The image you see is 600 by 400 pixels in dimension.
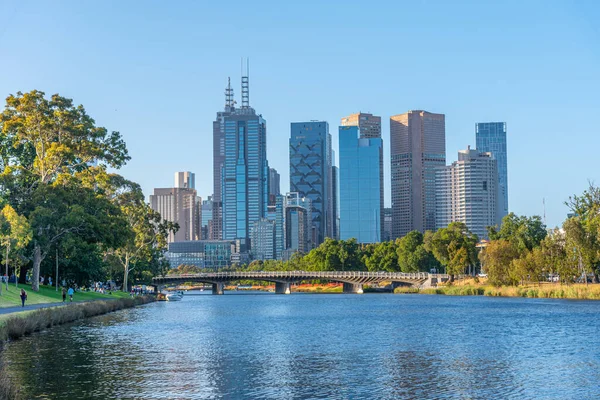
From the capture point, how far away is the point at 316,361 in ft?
151

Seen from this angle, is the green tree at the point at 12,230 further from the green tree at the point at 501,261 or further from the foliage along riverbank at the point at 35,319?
the green tree at the point at 501,261

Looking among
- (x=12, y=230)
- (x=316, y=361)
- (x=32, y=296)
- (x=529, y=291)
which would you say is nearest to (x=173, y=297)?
(x=529, y=291)

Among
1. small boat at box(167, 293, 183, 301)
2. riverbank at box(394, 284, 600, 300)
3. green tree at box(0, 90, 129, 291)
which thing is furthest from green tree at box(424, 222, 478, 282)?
green tree at box(0, 90, 129, 291)

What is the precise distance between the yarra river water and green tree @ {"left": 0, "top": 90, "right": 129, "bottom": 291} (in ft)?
77.6

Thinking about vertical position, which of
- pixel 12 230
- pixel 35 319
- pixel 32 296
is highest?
pixel 12 230

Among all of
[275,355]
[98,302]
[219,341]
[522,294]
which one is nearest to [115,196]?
[98,302]

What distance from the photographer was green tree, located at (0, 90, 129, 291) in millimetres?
94125

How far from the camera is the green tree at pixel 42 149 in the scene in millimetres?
94125

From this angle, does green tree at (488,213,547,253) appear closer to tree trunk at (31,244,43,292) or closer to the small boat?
the small boat

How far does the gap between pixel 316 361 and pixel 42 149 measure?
217ft

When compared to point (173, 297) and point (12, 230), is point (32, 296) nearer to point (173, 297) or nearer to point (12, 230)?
point (12, 230)

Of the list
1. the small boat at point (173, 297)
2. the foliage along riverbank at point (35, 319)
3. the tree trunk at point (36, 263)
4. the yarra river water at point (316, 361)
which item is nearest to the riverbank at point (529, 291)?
the yarra river water at point (316, 361)

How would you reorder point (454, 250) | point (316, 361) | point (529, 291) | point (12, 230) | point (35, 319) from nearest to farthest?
point (316, 361) → point (35, 319) → point (12, 230) → point (529, 291) → point (454, 250)

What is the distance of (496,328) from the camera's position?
68.6m
